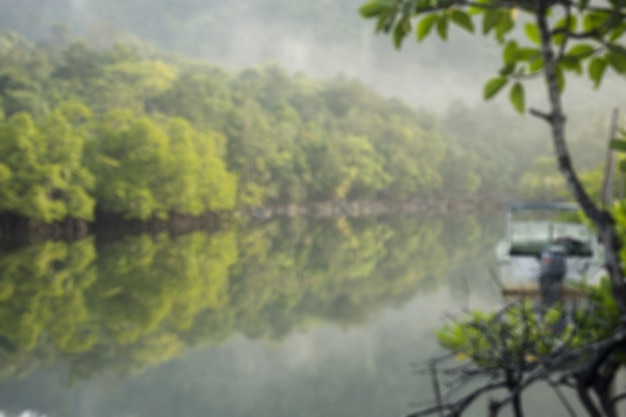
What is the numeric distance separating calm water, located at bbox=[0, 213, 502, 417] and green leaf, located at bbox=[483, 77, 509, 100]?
892mm

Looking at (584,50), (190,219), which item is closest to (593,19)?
(584,50)

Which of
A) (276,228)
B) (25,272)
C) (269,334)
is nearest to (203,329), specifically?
(269,334)

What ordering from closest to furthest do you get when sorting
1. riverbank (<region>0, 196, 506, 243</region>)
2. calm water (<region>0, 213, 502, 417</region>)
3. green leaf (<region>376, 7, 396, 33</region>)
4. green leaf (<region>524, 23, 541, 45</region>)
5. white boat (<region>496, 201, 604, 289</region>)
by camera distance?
green leaf (<region>376, 7, 396, 33</region>)
green leaf (<region>524, 23, 541, 45</region>)
calm water (<region>0, 213, 502, 417</region>)
white boat (<region>496, 201, 604, 289</region>)
riverbank (<region>0, 196, 506, 243</region>)

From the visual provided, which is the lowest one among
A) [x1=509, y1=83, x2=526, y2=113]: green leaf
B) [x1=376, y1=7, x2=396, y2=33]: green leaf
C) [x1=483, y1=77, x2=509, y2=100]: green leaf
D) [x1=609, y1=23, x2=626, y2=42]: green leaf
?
[x1=509, y1=83, x2=526, y2=113]: green leaf

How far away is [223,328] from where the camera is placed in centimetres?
1074

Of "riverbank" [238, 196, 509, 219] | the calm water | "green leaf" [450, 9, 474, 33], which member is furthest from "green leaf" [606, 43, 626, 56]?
"riverbank" [238, 196, 509, 219]

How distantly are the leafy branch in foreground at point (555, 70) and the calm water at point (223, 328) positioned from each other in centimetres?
93

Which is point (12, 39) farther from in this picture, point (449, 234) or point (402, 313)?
point (402, 313)

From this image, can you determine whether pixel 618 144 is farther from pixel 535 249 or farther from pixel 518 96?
pixel 535 249

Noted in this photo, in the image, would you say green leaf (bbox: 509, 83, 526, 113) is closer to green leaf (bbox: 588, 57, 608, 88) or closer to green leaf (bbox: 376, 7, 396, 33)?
green leaf (bbox: 588, 57, 608, 88)

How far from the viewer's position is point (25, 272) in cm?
1516

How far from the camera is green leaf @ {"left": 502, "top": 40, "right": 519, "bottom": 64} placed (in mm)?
1258

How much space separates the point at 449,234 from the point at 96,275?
16.4 metres

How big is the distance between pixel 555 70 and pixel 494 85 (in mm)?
107
